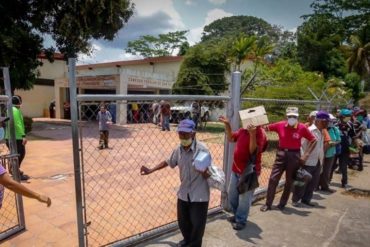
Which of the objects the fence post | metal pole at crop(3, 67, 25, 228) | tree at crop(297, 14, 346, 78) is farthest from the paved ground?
tree at crop(297, 14, 346, 78)

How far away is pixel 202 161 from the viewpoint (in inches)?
133

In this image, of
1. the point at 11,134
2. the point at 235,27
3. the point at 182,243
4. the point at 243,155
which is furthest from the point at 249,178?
the point at 235,27

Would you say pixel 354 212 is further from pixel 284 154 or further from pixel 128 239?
pixel 128 239

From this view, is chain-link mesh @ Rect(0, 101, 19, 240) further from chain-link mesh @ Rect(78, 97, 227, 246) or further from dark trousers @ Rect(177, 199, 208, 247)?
dark trousers @ Rect(177, 199, 208, 247)

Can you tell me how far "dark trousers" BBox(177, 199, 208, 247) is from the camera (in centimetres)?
355

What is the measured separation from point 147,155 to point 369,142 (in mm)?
6439

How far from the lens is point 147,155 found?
1049 centimetres

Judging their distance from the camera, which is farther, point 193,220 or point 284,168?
point 284,168

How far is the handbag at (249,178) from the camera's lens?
4414 mm

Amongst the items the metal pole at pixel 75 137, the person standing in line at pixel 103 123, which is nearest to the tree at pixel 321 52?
the person standing in line at pixel 103 123

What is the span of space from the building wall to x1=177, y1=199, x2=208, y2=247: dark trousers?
89.1 ft

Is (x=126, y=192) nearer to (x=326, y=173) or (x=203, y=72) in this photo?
(x=326, y=173)

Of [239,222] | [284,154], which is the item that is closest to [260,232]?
[239,222]

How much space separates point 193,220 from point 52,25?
614 inches
